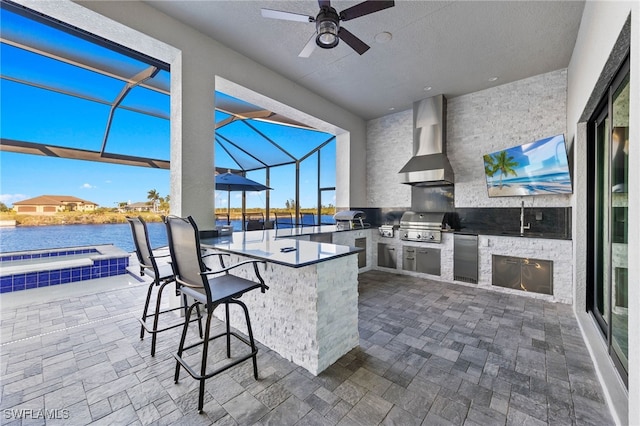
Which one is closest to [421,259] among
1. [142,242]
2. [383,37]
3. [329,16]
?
[383,37]

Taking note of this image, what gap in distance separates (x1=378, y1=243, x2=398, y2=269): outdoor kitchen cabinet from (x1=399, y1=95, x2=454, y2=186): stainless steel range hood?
1.36m

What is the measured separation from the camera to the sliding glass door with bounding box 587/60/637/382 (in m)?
1.78

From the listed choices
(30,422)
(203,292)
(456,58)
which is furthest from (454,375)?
(456,58)

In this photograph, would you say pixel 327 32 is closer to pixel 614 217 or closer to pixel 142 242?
pixel 142 242

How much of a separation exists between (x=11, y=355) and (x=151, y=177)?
7838 mm

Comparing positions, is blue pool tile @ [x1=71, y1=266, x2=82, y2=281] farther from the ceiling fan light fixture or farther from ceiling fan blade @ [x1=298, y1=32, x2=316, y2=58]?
the ceiling fan light fixture

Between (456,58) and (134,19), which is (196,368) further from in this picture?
(456,58)

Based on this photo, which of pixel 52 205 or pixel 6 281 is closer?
pixel 6 281

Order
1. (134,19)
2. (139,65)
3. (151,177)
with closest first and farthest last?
(134,19), (139,65), (151,177)

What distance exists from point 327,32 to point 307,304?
229 centimetres

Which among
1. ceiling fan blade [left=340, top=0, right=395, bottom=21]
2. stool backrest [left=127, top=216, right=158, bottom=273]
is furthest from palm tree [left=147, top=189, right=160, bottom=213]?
ceiling fan blade [left=340, top=0, right=395, bottom=21]

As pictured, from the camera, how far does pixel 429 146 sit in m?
4.78

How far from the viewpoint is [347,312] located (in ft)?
7.12

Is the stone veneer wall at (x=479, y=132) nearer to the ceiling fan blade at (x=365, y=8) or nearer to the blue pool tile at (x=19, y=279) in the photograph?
the ceiling fan blade at (x=365, y=8)
